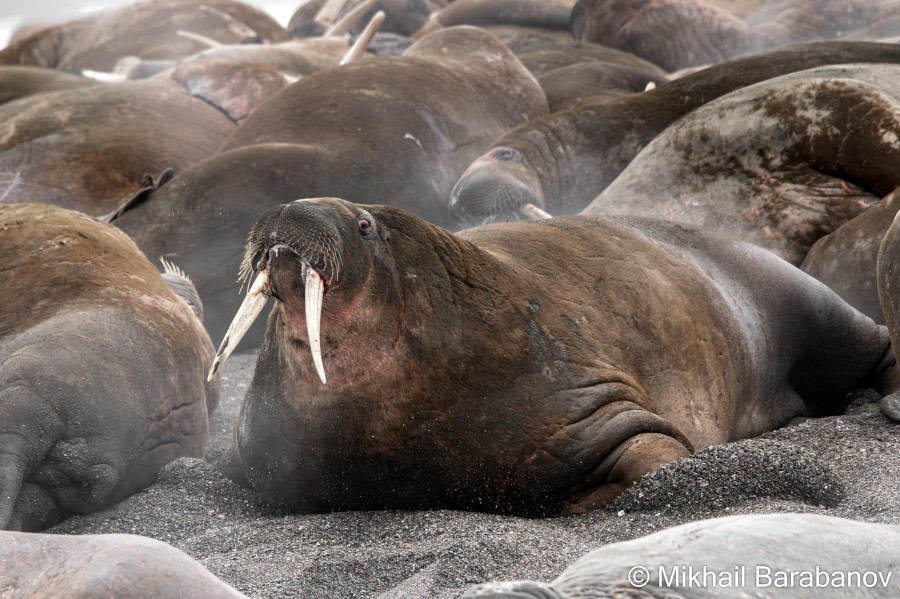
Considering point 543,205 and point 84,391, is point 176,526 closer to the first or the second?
point 84,391

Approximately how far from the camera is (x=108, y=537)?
2.31m

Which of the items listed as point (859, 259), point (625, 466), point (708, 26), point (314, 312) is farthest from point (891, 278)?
point (708, 26)

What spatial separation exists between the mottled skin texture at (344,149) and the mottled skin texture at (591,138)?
0.29 meters

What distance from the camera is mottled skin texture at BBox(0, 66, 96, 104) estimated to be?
9.34 meters

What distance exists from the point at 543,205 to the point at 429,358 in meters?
3.65

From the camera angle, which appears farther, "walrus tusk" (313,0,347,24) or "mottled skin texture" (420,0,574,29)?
"walrus tusk" (313,0,347,24)

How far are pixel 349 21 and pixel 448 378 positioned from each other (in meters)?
9.06

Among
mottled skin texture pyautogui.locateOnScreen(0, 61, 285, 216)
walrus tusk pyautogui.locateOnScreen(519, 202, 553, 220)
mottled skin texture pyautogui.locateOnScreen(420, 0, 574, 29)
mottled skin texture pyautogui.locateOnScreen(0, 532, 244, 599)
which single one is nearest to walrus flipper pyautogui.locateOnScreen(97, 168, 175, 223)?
mottled skin texture pyautogui.locateOnScreen(0, 61, 285, 216)

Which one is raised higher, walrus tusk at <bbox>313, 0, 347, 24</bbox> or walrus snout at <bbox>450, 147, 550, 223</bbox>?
walrus snout at <bbox>450, 147, 550, 223</bbox>

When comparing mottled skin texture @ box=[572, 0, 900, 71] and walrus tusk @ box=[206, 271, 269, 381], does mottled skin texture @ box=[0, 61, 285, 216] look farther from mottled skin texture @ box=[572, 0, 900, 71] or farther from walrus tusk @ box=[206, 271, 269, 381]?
walrus tusk @ box=[206, 271, 269, 381]

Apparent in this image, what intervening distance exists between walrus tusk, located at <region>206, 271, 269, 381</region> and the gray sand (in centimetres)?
52

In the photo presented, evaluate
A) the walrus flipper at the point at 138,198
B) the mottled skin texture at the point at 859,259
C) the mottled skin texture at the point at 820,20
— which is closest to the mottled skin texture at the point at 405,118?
the walrus flipper at the point at 138,198

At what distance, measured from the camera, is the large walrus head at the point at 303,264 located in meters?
3.28

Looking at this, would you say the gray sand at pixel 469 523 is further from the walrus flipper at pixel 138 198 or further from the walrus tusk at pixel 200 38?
the walrus tusk at pixel 200 38
